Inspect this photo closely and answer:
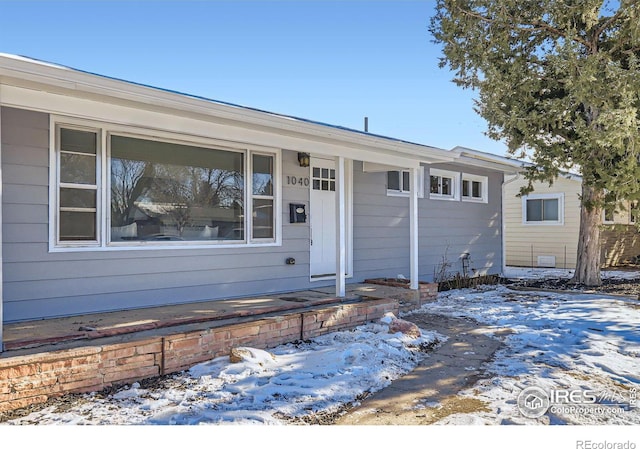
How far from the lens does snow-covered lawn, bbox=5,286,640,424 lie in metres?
3.44

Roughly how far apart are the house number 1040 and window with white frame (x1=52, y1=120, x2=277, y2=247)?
1.06 feet

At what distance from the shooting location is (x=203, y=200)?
6.48 m

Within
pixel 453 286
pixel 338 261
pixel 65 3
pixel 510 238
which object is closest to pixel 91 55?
pixel 65 3

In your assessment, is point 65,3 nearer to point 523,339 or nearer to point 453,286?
point 523,339

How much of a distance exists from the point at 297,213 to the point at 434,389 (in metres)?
4.00

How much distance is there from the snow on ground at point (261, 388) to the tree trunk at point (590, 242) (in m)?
7.18

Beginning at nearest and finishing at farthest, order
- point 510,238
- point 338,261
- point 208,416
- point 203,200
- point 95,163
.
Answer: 1. point 208,416
2. point 95,163
3. point 203,200
4. point 338,261
5. point 510,238

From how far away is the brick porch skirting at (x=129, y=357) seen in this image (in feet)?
11.7

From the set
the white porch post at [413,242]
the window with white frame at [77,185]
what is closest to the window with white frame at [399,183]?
the white porch post at [413,242]

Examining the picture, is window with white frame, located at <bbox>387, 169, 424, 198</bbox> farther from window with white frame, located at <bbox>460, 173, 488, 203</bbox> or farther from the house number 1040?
the house number 1040
